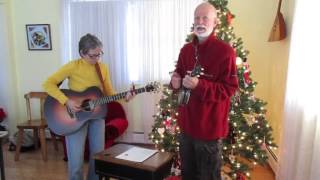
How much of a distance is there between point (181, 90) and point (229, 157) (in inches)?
50.6

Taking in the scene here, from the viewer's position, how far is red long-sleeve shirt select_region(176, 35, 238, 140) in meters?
1.48

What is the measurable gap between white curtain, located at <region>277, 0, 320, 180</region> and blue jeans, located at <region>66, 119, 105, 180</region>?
158 cm

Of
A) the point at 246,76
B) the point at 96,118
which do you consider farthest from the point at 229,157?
the point at 96,118

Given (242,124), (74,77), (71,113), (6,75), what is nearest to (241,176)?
(242,124)

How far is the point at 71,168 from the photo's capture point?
88.2 inches

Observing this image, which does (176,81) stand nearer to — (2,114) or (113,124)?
(113,124)

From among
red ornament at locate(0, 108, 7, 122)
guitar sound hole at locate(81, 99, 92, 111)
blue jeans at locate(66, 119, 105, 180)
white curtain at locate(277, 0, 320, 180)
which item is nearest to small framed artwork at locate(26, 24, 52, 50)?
red ornament at locate(0, 108, 7, 122)

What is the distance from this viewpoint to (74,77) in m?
2.25

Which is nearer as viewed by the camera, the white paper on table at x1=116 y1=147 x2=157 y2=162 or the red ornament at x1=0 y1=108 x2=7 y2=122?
the white paper on table at x1=116 y1=147 x2=157 y2=162

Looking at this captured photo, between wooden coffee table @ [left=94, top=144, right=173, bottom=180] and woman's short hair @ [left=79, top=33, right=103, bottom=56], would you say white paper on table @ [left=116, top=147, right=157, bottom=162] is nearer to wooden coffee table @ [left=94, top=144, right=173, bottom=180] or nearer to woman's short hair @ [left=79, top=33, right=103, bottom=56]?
wooden coffee table @ [left=94, top=144, right=173, bottom=180]

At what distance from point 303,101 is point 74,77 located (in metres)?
1.81

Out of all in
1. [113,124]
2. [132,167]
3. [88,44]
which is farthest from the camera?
[113,124]

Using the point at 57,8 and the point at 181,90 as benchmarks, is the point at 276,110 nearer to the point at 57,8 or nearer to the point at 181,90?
the point at 181,90

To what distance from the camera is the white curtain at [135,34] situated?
3.53m
